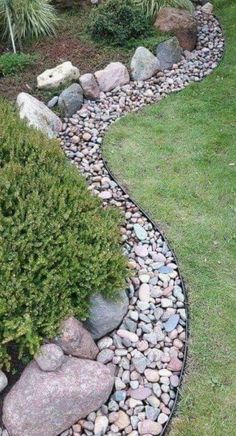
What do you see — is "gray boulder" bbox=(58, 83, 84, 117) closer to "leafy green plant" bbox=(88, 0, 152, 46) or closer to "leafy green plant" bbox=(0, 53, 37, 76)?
"leafy green plant" bbox=(0, 53, 37, 76)

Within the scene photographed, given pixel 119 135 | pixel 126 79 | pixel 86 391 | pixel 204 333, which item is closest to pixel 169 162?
pixel 119 135

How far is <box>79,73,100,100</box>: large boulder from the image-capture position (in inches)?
188

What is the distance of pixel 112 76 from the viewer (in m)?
4.97

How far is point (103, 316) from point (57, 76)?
2.93 metres

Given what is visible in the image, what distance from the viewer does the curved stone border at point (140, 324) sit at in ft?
8.07

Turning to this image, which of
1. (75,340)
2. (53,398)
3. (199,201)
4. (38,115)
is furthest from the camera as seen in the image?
(38,115)

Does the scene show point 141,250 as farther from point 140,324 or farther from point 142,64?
point 142,64

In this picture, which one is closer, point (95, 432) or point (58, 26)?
point (95, 432)

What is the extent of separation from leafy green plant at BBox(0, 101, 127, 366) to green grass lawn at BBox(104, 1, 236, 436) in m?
0.61

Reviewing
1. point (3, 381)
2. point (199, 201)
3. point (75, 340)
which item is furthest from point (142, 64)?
point (3, 381)

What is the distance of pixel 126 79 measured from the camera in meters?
5.05

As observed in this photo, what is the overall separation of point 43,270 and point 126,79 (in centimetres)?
312

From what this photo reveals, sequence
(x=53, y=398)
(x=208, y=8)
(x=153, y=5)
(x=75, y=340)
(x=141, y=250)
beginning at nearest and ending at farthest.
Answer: (x=53, y=398) → (x=75, y=340) → (x=141, y=250) → (x=153, y=5) → (x=208, y=8)

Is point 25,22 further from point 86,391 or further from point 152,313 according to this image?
point 86,391
